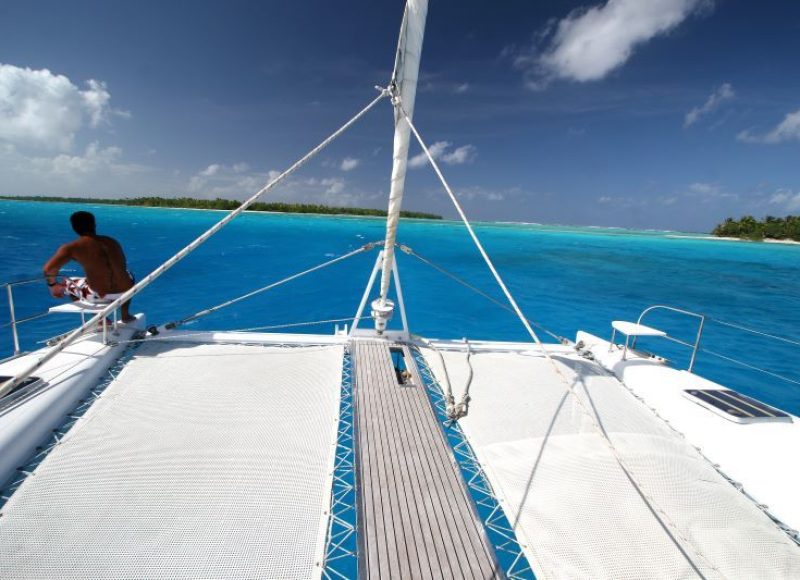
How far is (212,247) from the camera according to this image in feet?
100

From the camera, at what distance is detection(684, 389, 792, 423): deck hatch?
4031mm

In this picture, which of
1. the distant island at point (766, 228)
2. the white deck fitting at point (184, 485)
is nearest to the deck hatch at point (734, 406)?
the white deck fitting at point (184, 485)

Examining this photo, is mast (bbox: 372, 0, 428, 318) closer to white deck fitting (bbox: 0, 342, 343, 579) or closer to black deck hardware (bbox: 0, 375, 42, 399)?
white deck fitting (bbox: 0, 342, 343, 579)

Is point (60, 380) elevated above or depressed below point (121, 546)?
above

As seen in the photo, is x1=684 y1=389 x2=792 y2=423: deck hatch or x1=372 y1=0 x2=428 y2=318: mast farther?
x1=684 y1=389 x2=792 y2=423: deck hatch

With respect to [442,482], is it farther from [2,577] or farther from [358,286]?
Answer: [358,286]

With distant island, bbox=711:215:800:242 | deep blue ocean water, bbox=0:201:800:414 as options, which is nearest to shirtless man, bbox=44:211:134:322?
deep blue ocean water, bbox=0:201:800:414

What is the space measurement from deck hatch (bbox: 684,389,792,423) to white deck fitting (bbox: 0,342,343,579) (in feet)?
15.0

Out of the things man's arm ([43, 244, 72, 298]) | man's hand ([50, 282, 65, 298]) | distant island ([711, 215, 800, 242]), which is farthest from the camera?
distant island ([711, 215, 800, 242])

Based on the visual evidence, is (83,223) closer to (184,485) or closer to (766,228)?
(184,485)

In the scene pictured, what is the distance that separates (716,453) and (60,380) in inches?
292

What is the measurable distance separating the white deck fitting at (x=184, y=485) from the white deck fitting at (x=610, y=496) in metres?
1.74

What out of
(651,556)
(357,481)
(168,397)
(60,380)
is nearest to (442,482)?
(357,481)

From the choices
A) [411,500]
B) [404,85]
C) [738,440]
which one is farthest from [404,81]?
[738,440]
